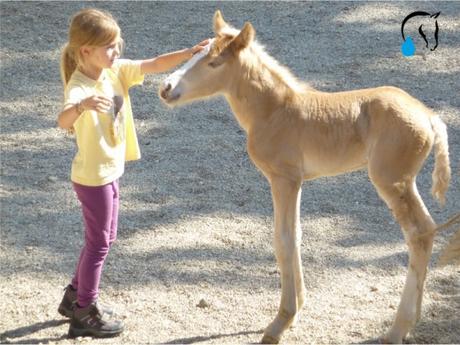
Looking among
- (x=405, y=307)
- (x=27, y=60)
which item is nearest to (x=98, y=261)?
(x=405, y=307)

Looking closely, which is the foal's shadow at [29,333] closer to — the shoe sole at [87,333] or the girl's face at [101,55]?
the shoe sole at [87,333]

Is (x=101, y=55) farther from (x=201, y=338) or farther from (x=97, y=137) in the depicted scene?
(x=201, y=338)

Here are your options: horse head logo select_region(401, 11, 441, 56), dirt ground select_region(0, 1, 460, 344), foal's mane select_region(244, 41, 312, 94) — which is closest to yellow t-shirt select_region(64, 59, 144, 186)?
foal's mane select_region(244, 41, 312, 94)

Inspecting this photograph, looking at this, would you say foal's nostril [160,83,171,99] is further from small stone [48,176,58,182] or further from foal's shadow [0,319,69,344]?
small stone [48,176,58,182]

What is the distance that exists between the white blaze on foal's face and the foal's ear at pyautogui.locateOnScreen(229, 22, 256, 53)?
0.42 feet

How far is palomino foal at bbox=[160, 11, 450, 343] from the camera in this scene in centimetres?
476

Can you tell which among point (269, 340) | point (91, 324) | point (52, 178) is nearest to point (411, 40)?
point (52, 178)

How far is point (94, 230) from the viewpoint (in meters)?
5.00

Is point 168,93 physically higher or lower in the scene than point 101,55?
lower

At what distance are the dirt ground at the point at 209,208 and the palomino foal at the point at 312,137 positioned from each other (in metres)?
0.55

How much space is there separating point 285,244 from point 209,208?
1.88 metres

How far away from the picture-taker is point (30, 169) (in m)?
7.39

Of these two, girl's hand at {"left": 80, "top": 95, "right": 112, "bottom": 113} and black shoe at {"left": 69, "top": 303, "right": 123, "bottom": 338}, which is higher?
girl's hand at {"left": 80, "top": 95, "right": 112, "bottom": 113}

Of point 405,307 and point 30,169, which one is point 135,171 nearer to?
point 30,169
